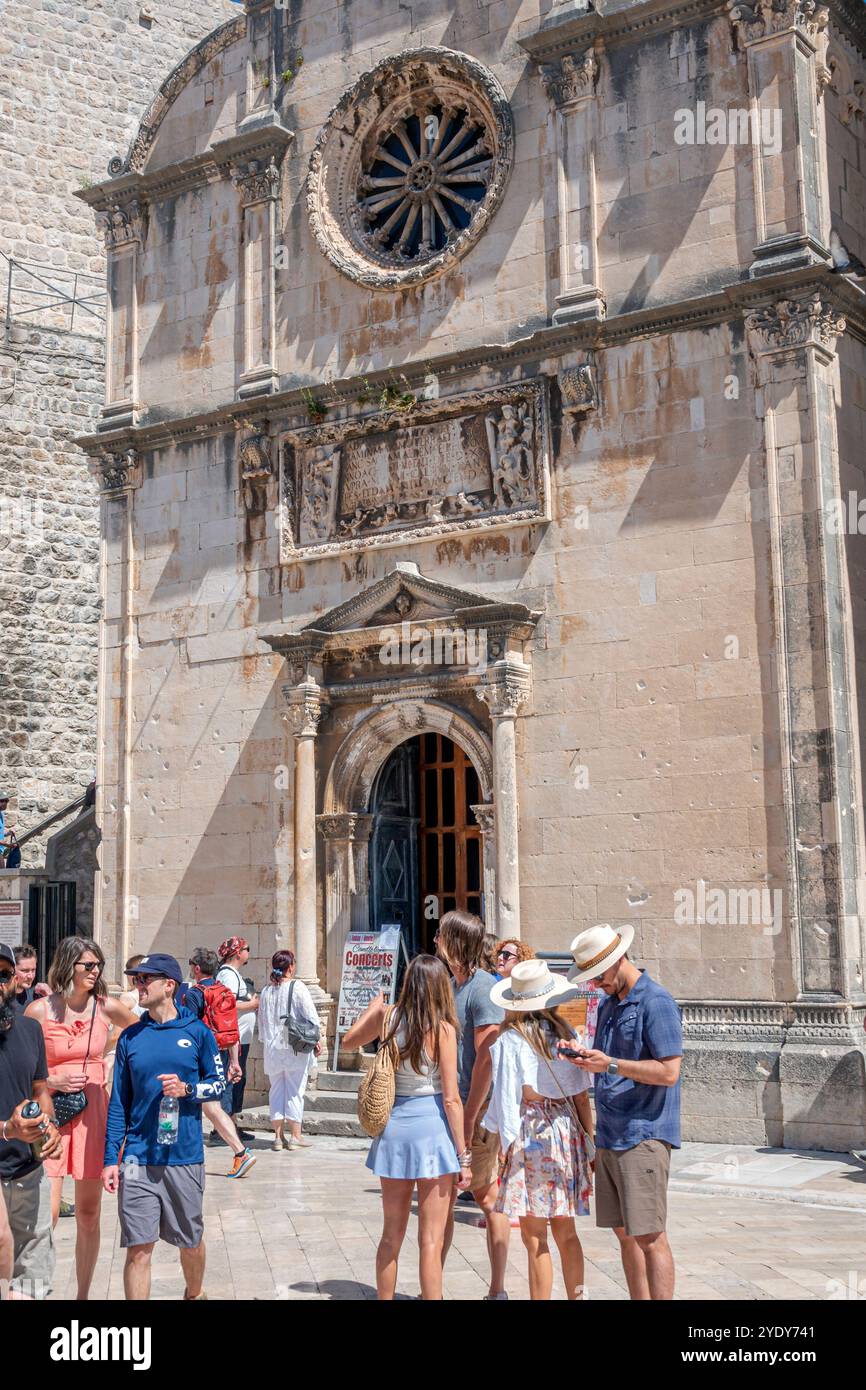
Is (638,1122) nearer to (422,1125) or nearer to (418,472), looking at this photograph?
(422,1125)

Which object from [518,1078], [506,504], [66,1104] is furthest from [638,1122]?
[506,504]

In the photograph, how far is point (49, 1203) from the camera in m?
6.97

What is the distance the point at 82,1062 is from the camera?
8.03m

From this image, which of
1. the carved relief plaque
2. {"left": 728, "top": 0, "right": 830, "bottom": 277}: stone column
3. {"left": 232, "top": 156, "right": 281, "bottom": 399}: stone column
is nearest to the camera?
{"left": 728, "top": 0, "right": 830, "bottom": 277}: stone column

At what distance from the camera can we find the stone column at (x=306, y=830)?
1596cm

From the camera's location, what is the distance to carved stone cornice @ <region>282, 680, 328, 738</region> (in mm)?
16344

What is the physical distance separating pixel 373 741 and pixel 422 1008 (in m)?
9.33

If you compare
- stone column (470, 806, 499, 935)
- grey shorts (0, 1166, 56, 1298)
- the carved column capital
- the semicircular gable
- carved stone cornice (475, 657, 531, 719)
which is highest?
the semicircular gable

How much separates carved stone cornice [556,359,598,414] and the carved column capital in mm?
4886

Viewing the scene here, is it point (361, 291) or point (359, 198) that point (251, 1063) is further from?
point (359, 198)

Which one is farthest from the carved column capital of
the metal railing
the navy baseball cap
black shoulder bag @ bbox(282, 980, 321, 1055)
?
the navy baseball cap

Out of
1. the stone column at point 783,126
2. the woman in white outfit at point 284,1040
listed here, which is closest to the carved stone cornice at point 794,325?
the stone column at point 783,126

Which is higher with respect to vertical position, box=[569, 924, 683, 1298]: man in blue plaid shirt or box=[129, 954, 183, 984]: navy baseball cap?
box=[129, 954, 183, 984]: navy baseball cap

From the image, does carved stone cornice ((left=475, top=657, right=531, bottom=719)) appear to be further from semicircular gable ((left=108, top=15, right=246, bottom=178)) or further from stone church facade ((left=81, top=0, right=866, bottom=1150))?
semicircular gable ((left=108, top=15, right=246, bottom=178))
